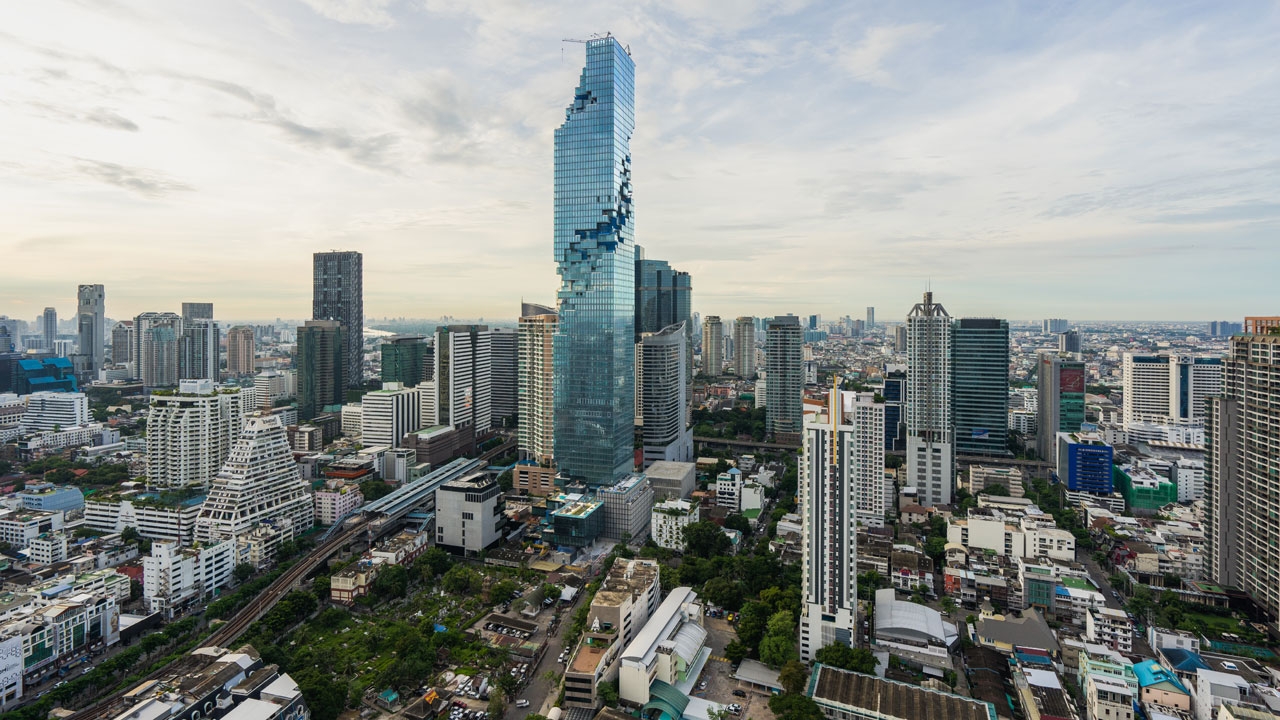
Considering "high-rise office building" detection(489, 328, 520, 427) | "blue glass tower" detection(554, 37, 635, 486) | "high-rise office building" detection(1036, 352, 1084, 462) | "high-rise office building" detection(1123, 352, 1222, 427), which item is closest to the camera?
"blue glass tower" detection(554, 37, 635, 486)

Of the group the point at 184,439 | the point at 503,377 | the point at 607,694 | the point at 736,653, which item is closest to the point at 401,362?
the point at 503,377

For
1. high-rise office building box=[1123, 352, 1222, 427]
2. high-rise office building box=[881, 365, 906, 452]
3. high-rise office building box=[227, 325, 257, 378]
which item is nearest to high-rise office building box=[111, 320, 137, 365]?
high-rise office building box=[227, 325, 257, 378]

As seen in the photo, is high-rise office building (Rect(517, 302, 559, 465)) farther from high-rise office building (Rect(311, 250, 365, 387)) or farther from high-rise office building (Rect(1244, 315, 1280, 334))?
high-rise office building (Rect(311, 250, 365, 387))

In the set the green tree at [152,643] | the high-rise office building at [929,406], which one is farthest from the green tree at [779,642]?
the high-rise office building at [929,406]

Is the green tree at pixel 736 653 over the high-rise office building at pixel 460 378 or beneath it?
beneath

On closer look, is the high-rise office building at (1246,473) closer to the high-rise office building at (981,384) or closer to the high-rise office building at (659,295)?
the high-rise office building at (981,384)

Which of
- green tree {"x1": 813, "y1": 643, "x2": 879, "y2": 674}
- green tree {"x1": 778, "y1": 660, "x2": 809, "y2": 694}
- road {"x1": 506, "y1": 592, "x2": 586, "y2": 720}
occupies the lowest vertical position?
road {"x1": 506, "y1": 592, "x2": 586, "y2": 720}
